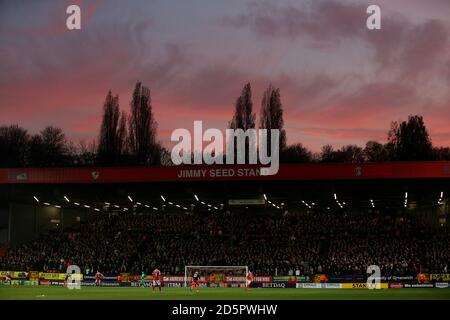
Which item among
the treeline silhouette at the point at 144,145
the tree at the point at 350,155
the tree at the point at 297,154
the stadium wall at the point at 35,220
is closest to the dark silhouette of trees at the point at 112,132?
the treeline silhouette at the point at 144,145

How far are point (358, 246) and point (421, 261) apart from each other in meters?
4.16

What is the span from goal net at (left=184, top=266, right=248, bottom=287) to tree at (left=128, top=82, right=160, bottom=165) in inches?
345

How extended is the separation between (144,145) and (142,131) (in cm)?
96

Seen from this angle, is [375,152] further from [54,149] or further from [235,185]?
[54,149]

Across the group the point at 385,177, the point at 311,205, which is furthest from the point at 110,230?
the point at 385,177

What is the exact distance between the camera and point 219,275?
37.2 m

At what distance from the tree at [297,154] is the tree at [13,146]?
17.1 m

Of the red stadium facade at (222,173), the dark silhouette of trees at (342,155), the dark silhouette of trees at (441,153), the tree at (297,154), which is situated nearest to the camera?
the red stadium facade at (222,173)

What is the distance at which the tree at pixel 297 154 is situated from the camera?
146 feet

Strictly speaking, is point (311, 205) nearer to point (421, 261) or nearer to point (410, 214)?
point (410, 214)

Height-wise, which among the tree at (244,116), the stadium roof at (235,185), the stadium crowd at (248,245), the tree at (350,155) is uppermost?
the tree at (244,116)

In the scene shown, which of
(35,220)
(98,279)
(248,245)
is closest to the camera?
(98,279)

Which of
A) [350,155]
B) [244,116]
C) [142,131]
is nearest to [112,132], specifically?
[142,131]

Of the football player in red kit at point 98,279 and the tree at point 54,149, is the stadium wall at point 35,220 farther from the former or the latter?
the football player in red kit at point 98,279
